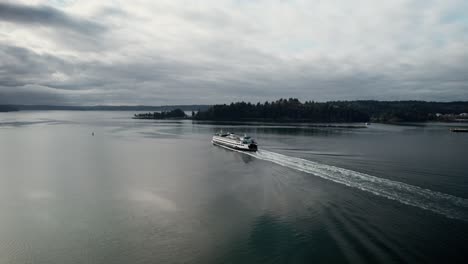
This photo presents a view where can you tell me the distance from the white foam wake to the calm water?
8 centimetres

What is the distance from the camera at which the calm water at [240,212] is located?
440 inches

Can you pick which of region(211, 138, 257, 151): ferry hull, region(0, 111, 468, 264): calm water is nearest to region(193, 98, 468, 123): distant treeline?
region(211, 138, 257, 151): ferry hull

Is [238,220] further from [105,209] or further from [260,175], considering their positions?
[260,175]

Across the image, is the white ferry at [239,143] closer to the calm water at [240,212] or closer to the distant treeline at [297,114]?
the calm water at [240,212]

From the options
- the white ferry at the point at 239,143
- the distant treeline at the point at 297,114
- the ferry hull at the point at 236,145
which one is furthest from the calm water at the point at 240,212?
the distant treeline at the point at 297,114

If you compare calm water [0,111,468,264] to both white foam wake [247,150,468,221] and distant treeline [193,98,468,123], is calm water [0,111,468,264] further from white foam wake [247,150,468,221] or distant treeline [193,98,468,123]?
distant treeline [193,98,468,123]

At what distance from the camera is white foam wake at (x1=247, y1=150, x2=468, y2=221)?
14.4 metres

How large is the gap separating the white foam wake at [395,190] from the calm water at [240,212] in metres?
0.08

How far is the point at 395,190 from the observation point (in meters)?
17.3

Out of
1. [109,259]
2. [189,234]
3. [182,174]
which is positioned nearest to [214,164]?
[182,174]

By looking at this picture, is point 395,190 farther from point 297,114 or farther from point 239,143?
point 297,114

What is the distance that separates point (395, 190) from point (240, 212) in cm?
909

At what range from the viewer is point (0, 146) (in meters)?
40.9

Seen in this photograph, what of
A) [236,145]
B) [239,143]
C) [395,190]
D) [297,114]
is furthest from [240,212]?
[297,114]
